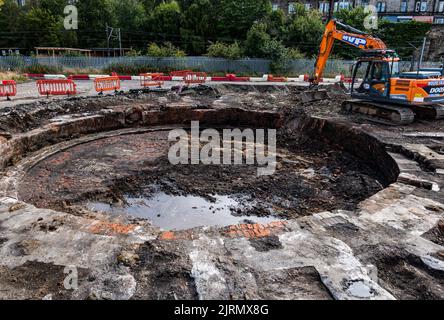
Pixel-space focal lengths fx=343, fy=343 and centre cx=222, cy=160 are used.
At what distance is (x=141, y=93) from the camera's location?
15312mm

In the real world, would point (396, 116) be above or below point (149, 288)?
above

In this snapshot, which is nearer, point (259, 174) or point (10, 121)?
point (259, 174)

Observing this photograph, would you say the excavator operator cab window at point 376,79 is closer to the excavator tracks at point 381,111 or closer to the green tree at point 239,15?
the excavator tracks at point 381,111

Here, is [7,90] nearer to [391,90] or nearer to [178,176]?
[178,176]

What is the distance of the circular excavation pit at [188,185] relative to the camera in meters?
6.79

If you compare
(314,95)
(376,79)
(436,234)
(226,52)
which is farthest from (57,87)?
(436,234)

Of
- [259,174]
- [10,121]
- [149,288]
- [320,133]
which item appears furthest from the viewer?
[320,133]

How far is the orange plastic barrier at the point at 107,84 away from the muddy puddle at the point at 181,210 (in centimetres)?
1038

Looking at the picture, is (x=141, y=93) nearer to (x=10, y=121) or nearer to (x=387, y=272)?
(x=10, y=121)

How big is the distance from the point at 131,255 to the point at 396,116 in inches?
381

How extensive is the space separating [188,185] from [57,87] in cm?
1056

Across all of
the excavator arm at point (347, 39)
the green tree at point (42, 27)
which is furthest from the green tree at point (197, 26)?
the excavator arm at point (347, 39)

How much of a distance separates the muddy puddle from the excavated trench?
19 millimetres

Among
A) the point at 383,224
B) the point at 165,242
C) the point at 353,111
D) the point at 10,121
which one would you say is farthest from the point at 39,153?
the point at 353,111
